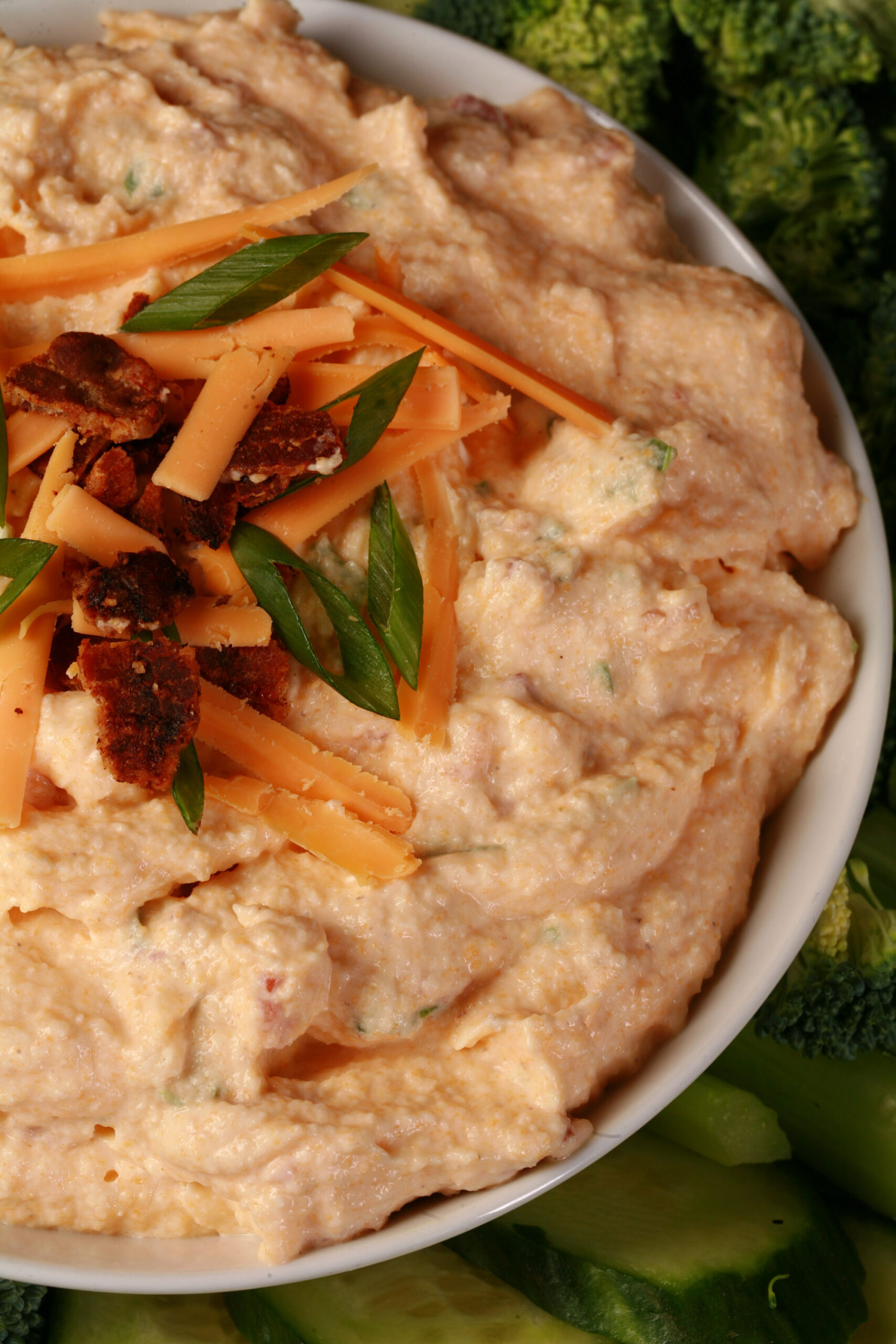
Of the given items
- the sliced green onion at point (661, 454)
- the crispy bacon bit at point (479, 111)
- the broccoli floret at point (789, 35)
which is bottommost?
the sliced green onion at point (661, 454)

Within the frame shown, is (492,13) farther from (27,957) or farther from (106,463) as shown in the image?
(27,957)

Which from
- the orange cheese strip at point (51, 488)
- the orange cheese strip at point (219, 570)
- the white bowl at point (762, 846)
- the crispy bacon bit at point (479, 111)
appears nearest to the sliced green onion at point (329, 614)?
the orange cheese strip at point (219, 570)

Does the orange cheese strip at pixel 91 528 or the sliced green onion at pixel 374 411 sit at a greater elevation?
the sliced green onion at pixel 374 411

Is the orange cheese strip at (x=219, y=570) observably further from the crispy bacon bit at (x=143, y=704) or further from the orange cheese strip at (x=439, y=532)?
the orange cheese strip at (x=439, y=532)

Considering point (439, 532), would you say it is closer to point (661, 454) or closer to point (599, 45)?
point (661, 454)

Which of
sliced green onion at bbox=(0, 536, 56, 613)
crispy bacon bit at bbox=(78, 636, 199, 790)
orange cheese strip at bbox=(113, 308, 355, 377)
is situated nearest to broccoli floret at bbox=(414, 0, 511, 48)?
orange cheese strip at bbox=(113, 308, 355, 377)

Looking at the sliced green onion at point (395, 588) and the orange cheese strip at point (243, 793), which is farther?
the sliced green onion at point (395, 588)

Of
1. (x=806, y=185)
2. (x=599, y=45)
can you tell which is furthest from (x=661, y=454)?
(x=599, y=45)
